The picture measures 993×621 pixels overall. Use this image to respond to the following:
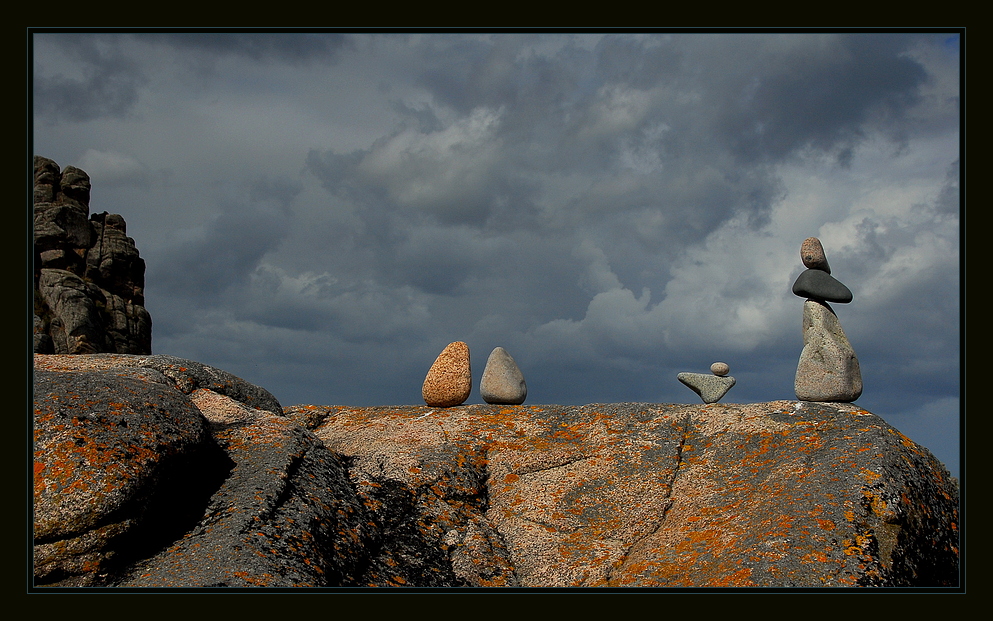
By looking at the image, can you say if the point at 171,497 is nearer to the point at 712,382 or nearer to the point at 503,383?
the point at 503,383

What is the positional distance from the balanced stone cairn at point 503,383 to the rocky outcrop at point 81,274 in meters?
13.2

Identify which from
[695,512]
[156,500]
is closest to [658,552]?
[695,512]

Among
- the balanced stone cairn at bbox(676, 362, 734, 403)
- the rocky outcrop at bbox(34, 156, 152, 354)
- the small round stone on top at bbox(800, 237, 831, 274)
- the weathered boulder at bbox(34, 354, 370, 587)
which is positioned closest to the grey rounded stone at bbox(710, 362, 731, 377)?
the balanced stone cairn at bbox(676, 362, 734, 403)

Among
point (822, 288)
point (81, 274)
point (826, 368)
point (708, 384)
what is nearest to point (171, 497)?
point (708, 384)

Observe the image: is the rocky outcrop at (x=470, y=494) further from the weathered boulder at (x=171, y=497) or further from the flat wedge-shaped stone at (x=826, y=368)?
the flat wedge-shaped stone at (x=826, y=368)

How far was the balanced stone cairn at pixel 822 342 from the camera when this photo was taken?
12.0 meters

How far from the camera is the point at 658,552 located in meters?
9.14

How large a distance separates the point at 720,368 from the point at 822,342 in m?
2.09

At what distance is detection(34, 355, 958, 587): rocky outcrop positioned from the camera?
754 cm

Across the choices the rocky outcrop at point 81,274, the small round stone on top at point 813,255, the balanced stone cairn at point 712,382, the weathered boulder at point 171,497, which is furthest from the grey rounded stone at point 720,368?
the rocky outcrop at point 81,274

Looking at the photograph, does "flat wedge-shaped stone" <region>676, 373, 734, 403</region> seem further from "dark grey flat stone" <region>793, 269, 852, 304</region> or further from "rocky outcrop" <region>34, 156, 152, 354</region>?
"rocky outcrop" <region>34, 156, 152, 354</region>

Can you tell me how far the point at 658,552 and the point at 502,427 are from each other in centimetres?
381

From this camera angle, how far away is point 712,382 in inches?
537
